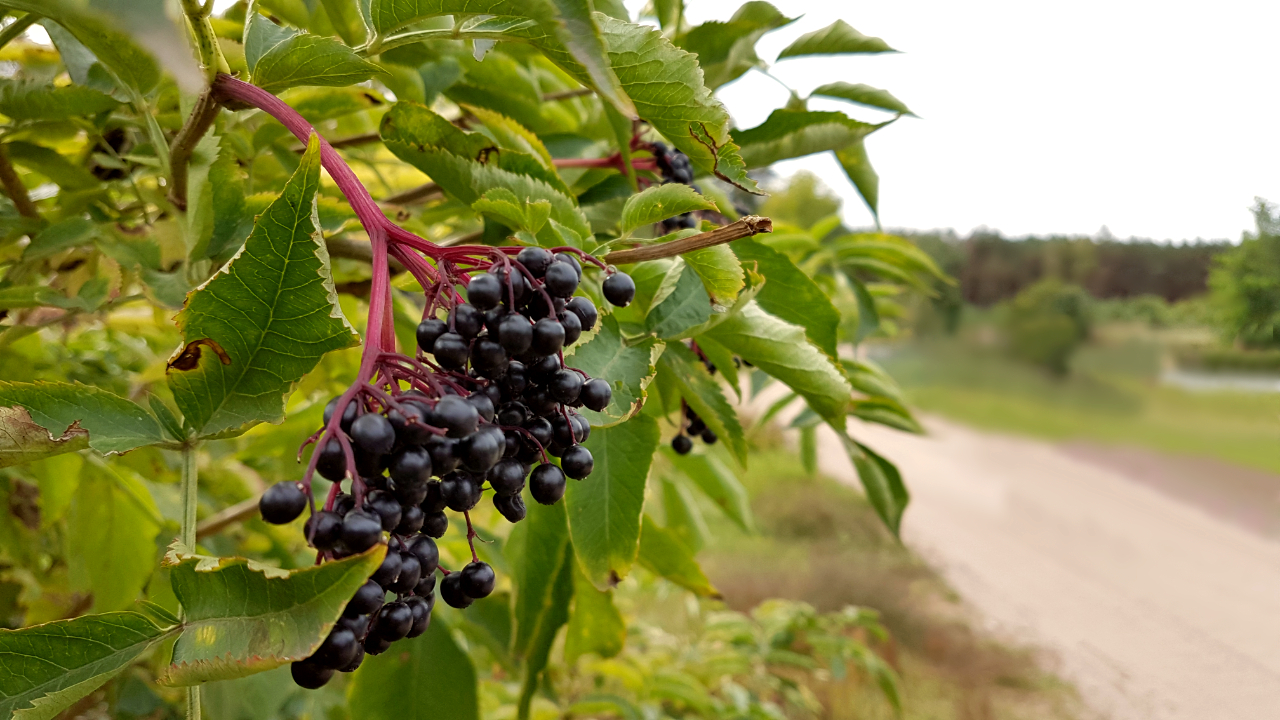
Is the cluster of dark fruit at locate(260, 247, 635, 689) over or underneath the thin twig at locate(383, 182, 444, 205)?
underneath

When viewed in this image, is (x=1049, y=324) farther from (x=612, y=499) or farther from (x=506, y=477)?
(x=506, y=477)

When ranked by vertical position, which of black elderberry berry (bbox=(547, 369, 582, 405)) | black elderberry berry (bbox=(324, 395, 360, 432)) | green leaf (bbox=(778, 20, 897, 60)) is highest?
green leaf (bbox=(778, 20, 897, 60))

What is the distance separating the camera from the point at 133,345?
1085mm

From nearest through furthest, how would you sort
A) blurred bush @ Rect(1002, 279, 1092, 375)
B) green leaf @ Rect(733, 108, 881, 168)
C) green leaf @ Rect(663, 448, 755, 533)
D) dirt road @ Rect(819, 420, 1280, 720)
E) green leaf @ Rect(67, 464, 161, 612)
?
green leaf @ Rect(733, 108, 881, 168) < green leaf @ Rect(67, 464, 161, 612) < green leaf @ Rect(663, 448, 755, 533) < dirt road @ Rect(819, 420, 1280, 720) < blurred bush @ Rect(1002, 279, 1092, 375)

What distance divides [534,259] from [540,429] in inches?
2.3

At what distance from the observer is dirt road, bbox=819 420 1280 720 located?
6.61 ft

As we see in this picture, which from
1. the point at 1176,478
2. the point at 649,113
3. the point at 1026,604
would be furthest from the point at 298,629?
the point at 1176,478

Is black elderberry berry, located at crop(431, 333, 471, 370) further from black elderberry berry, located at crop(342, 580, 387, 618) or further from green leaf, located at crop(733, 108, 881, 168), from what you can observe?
green leaf, located at crop(733, 108, 881, 168)

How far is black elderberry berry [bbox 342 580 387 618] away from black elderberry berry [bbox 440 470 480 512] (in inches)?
1.4

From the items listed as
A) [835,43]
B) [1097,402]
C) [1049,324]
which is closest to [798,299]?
[835,43]

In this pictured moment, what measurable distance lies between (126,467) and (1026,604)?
10.9ft

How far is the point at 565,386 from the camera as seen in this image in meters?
0.25

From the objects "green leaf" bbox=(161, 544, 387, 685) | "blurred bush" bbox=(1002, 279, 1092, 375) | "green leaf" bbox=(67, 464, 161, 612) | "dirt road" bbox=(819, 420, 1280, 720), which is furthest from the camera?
"blurred bush" bbox=(1002, 279, 1092, 375)

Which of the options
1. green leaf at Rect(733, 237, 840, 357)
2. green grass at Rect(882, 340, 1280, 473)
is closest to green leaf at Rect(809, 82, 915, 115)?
green leaf at Rect(733, 237, 840, 357)
